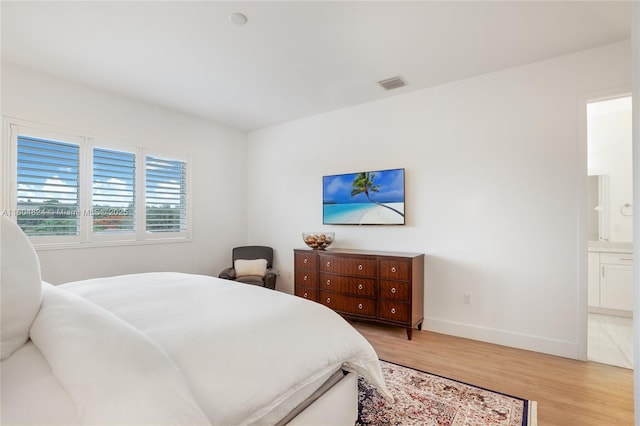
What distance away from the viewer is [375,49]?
8.62ft

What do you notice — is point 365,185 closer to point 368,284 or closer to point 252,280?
point 368,284

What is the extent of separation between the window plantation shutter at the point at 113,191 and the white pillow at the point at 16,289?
270cm

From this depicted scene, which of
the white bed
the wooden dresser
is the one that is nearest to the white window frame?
the wooden dresser

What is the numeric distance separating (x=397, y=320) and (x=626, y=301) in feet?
10.0

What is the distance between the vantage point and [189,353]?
1.09 m

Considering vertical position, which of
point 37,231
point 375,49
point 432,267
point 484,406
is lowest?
point 484,406

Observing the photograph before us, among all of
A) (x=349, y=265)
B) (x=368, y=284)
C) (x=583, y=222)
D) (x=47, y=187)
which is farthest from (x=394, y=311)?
(x=47, y=187)

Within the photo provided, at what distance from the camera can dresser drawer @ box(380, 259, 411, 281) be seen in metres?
3.05

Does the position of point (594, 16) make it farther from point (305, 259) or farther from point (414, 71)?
point (305, 259)

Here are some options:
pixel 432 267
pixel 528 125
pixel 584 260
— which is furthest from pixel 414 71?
pixel 584 260

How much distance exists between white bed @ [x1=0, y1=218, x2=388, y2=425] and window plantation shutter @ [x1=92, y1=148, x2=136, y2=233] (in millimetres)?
2179

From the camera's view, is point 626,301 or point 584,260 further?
point 626,301

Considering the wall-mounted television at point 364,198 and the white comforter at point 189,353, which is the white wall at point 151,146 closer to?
the wall-mounted television at point 364,198

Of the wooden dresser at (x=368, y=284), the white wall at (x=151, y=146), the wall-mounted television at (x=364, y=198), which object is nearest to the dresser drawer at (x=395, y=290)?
the wooden dresser at (x=368, y=284)
